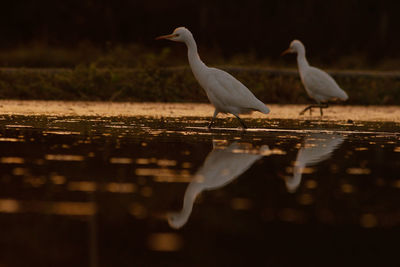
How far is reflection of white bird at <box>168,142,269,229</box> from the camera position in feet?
19.6

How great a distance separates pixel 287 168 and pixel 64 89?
15.5 meters

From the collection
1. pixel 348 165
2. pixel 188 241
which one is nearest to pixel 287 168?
pixel 348 165

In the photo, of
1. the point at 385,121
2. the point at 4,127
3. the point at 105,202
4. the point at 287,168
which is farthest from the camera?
the point at 385,121

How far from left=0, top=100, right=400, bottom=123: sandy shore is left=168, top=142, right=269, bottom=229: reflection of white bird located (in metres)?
6.69

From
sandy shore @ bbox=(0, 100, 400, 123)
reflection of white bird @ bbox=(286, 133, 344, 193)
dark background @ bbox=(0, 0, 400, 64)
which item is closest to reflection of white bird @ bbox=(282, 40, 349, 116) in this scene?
sandy shore @ bbox=(0, 100, 400, 123)

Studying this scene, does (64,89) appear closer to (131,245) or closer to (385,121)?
(385,121)

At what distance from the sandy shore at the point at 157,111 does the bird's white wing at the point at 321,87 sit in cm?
39

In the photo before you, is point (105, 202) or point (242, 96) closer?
point (105, 202)

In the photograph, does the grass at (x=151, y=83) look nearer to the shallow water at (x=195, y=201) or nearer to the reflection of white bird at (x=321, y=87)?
the reflection of white bird at (x=321, y=87)

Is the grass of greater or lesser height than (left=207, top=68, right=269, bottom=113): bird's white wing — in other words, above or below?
above

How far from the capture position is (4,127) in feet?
42.5

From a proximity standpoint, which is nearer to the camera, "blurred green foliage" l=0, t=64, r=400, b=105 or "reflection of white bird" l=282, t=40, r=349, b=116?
"reflection of white bird" l=282, t=40, r=349, b=116

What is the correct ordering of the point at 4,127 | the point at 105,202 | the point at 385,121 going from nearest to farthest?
the point at 105,202 → the point at 4,127 → the point at 385,121

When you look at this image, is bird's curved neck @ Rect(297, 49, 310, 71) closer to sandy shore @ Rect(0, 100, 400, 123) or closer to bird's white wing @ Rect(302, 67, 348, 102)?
bird's white wing @ Rect(302, 67, 348, 102)
